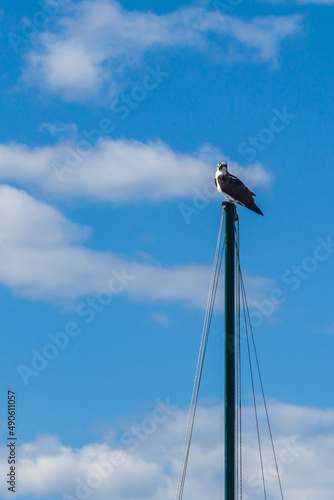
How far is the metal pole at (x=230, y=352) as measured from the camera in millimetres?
21062

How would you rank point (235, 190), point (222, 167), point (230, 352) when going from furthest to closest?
point (222, 167) → point (235, 190) → point (230, 352)

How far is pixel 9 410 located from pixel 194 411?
46.3 ft

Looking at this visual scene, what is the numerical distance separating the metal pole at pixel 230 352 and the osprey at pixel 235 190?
1698mm

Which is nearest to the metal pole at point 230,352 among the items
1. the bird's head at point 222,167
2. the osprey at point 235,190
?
the osprey at point 235,190

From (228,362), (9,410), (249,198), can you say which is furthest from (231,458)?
(9,410)

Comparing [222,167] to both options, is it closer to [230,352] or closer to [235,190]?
[235,190]

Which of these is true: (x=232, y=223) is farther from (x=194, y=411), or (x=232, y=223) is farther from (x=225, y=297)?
(x=194, y=411)

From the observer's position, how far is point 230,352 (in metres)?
22.1

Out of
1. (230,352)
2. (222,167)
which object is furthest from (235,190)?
(230,352)

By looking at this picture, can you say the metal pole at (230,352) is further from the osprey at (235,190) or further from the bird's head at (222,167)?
the bird's head at (222,167)

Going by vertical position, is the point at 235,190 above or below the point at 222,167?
below

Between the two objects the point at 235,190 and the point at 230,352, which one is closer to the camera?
the point at 230,352

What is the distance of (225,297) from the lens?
22578mm

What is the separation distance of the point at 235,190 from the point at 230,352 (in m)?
5.60
